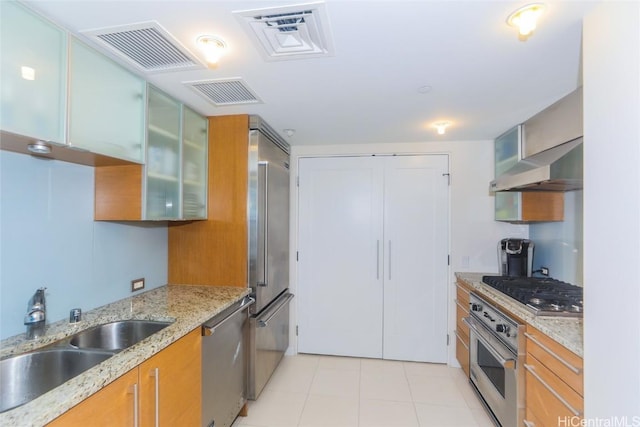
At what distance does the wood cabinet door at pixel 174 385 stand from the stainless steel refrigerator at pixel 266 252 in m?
0.70

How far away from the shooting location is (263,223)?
2365 millimetres

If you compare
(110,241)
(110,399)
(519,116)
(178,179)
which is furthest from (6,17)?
(519,116)

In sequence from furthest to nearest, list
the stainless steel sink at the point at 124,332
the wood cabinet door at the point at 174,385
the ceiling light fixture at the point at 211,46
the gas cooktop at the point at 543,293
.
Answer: the gas cooktop at the point at 543,293 < the stainless steel sink at the point at 124,332 < the ceiling light fixture at the point at 211,46 < the wood cabinet door at the point at 174,385

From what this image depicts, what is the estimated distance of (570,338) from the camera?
1366mm

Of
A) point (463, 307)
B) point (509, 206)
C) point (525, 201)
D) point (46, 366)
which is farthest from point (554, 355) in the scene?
point (46, 366)

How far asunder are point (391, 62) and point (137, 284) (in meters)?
2.15

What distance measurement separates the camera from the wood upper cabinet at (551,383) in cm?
130

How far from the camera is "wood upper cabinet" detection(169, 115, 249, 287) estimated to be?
7.38ft

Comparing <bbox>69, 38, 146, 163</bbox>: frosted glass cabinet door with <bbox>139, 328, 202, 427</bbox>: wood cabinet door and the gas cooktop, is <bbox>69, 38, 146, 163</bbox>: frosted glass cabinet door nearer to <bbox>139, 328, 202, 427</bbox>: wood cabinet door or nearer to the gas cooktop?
<bbox>139, 328, 202, 427</bbox>: wood cabinet door

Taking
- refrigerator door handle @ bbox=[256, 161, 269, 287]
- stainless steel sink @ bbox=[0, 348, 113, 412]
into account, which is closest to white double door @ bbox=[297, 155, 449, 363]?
refrigerator door handle @ bbox=[256, 161, 269, 287]

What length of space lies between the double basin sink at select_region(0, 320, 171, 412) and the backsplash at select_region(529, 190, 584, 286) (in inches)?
118

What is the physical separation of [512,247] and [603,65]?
1.93m

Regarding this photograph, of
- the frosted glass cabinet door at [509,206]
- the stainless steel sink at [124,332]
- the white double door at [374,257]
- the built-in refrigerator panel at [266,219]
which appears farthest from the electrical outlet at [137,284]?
the frosted glass cabinet door at [509,206]

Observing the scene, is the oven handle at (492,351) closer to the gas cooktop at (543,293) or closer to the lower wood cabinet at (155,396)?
the gas cooktop at (543,293)
